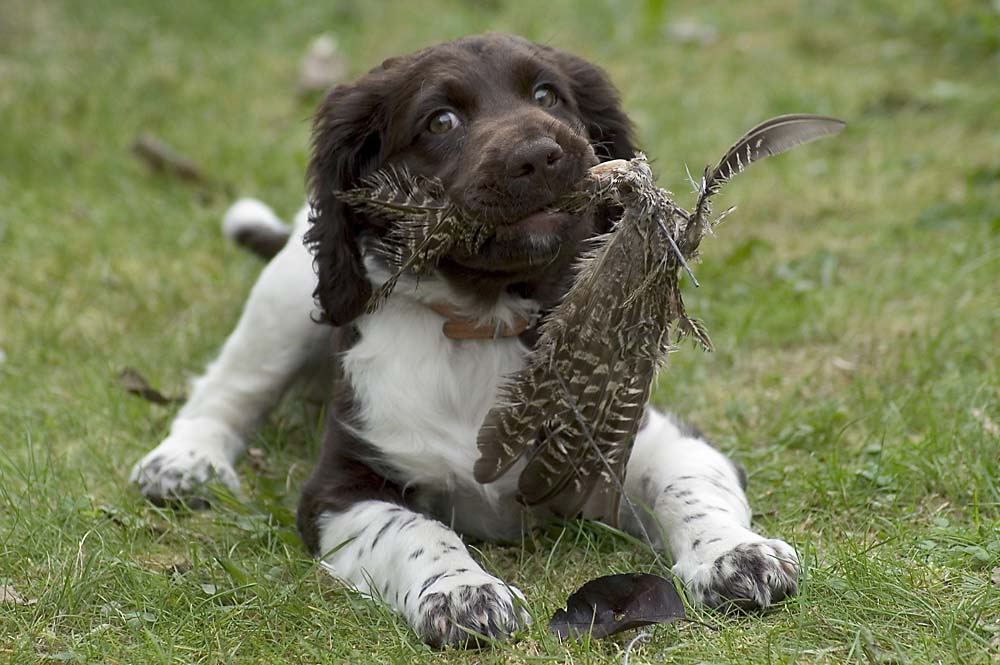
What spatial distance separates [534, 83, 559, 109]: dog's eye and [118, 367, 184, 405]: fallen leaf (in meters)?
1.79

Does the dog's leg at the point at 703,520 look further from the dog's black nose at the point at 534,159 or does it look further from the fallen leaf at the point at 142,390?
the fallen leaf at the point at 142,390

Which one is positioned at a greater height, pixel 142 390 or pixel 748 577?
pixel 748 577

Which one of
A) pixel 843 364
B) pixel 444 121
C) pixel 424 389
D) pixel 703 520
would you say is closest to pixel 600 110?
pixel 444 121

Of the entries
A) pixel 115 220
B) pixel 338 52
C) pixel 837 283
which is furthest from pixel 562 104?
pixel 338 52

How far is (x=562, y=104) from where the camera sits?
3352 millimetres

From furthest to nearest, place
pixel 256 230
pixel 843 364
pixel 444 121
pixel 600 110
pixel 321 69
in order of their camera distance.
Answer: pixel 321 69 < pixel 256 230 < pixel 843 364 < pixel 600 110 < pixel 444 121

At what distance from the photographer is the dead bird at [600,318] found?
2.67m

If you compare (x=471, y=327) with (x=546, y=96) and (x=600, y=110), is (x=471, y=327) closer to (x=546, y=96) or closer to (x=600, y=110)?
(x=546, y=96)

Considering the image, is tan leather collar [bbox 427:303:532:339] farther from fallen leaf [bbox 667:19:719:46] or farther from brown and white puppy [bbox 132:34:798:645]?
fallen leaf [bbox 667:19:719:46]

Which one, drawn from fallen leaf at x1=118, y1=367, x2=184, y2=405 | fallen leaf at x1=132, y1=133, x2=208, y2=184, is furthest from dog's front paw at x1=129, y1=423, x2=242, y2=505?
fallen leaf at x1=132, y1=133, x2=208, y2=184

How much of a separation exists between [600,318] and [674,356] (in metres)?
1.83

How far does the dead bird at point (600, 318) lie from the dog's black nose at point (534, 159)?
0.09 m

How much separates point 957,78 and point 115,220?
4.74 metres

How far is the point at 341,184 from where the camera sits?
3404mm
